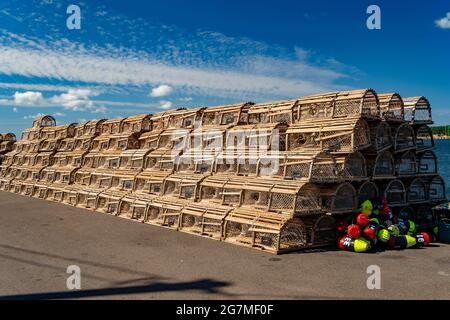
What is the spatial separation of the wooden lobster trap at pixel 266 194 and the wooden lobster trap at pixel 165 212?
1176mm

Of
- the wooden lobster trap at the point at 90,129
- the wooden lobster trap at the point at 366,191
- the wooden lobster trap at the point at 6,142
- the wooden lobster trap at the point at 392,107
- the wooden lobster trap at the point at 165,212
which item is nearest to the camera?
the wooden lobster trap at the point at 366,191

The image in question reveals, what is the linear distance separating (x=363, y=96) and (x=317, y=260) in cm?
587

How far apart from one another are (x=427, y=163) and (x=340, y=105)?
17.9 feet

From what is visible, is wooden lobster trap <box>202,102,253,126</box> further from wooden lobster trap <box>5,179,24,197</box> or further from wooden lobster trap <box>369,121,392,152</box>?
wooden lobster trap <box>5,179,24,197</box>

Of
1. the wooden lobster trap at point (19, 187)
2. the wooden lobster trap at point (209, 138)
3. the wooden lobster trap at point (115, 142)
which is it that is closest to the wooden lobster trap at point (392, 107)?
the wooden lobster trap at point (209, 138)

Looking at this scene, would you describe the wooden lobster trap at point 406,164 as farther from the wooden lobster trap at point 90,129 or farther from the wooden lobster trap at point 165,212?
the wooden lobster trap at point 90,129

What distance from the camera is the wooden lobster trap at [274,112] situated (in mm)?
15898

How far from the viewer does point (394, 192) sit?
15.1 meters

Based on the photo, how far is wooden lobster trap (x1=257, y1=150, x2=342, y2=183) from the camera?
1255 centimetres

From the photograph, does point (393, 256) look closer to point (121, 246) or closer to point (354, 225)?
point (354, 225)

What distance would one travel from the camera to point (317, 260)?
10.9 m

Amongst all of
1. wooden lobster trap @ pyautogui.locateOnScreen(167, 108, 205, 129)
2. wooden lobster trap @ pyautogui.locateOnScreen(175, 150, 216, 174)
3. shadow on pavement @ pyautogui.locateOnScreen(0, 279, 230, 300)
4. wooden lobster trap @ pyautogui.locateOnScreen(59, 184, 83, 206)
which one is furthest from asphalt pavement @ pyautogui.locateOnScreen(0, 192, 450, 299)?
wooden lobster trap @ pyautogui.locateOnScreen(59, 184, 83, 206)

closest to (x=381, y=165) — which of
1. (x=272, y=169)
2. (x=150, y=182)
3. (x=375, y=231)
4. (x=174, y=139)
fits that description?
(x=375, y=231)

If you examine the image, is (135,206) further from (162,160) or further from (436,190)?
(436,190)
